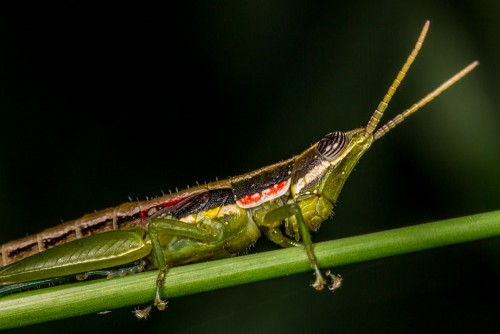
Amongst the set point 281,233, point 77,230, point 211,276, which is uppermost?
point 77,230

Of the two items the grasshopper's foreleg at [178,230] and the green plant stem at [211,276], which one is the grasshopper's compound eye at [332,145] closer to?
the grasshopper's foreleg at [178,230]

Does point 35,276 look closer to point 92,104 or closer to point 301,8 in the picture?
point 92,104

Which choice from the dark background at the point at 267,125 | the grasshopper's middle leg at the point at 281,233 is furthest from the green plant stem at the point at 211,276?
the dark background at the point at 267,125

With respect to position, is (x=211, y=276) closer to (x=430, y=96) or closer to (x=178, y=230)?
(x=178, y=230)

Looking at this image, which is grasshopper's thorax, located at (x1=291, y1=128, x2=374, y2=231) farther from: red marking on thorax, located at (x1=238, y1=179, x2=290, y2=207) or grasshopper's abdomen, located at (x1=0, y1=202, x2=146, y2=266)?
grasshopper's abdomen, located at (x1=0, y1=202, x2=146, y2=266)

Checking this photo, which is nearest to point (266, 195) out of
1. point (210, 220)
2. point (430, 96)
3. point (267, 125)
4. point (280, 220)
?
point (280, 220)

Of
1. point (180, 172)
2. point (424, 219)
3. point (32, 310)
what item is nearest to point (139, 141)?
point (180, 172)
